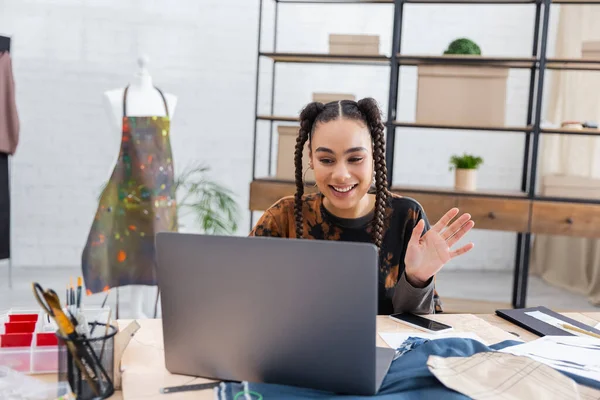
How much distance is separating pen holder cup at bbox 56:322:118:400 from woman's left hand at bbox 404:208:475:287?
0.65m

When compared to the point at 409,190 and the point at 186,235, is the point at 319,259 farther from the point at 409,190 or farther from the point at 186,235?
the point at 409,190

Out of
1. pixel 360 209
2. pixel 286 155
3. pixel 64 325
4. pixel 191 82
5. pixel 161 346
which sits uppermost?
pixel 191 82

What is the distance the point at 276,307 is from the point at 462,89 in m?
2.43

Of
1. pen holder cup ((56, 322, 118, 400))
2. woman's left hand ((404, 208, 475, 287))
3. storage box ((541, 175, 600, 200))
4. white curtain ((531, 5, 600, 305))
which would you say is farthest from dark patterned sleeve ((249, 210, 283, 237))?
white curtain ((531, 5, 600, 305))

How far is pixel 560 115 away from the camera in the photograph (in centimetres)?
409

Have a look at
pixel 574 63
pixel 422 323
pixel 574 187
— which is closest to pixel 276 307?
pixel 422 323

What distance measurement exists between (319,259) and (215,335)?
0.65ft

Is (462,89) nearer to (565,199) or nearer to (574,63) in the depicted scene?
(574,63)

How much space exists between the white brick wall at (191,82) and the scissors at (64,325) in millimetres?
3405

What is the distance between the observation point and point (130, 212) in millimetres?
2344

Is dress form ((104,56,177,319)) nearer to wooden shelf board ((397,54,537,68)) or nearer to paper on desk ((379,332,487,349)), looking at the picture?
wooden shelf board ((397,54,537,68))

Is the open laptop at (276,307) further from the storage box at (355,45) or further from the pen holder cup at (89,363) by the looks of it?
the storage box at (355,45)

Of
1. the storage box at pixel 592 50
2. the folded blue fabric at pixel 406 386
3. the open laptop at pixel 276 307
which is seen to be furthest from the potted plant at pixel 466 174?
the open laptop at pixel 276 307

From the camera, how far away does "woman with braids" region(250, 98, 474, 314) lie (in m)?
→ 1.26
